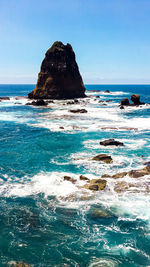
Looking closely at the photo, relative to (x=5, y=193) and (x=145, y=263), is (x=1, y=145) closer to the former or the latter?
(x=5, y=193)

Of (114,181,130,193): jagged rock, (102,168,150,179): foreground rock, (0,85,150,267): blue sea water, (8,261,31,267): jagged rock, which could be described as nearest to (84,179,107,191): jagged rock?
(0,85,150,267): blue sea water

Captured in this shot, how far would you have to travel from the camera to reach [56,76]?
94688 millimetres

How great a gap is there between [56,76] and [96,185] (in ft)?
277

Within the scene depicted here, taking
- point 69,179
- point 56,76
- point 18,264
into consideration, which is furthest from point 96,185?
point 56,76

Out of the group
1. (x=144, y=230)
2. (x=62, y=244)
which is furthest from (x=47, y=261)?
(x=144, y=230)

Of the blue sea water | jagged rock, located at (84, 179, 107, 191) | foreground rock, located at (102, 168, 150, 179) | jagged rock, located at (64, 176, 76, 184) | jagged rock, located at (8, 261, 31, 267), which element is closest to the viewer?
jagged rock, located at (8, 261, 31, 267)

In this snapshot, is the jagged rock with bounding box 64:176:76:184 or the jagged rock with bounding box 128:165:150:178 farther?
the jagged rock with bounding box 128:165:150:178

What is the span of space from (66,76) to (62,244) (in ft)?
300

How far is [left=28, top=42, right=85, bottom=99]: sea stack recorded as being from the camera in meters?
94.3

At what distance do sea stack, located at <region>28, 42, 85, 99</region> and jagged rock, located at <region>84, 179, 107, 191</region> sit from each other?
266ft

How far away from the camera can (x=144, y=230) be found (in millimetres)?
11984

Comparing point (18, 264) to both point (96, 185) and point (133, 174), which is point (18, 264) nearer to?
point (96, 185)

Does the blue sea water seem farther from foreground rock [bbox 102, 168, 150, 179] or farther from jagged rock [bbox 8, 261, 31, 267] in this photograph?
foreground rock [bbox 102, 168, 150, 179]

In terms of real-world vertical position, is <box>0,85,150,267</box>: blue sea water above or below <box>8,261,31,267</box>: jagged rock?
above
